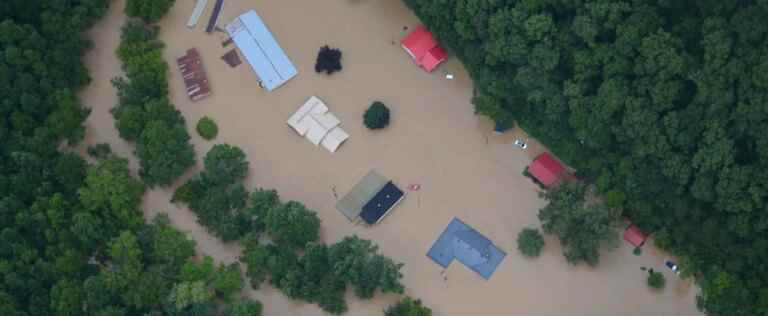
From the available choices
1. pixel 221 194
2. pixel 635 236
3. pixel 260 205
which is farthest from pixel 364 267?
pixel 635 236

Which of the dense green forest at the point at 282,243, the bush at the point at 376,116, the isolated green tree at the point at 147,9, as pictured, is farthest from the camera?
the isolated green tree at the point at 147,9

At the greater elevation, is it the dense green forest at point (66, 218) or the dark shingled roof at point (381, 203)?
the dark shingled roof at point (381, 203)

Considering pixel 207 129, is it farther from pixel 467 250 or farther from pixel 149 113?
pixel 467 250

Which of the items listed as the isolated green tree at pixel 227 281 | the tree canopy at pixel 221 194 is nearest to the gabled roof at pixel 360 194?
the tree canopy at pixel 221 194

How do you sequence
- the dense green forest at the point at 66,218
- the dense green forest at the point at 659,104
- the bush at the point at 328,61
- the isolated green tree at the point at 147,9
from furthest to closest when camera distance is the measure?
the isolated green tree at the point at 147,9 → the bush at the point at 328,61 → the dense green forest at the point at 66,218 → the dense green forest at the point at 659,104

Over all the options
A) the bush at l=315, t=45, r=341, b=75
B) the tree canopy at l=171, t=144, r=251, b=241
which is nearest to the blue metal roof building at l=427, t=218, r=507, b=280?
the tree canopy at l=171, t=144, r=251, b=241

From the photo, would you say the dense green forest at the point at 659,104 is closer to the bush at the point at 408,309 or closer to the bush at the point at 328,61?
the bush at the point at 328,61
